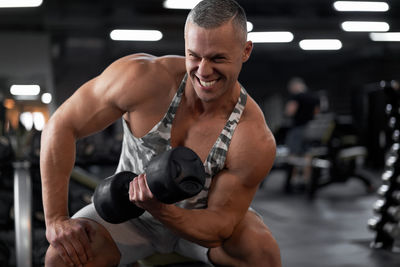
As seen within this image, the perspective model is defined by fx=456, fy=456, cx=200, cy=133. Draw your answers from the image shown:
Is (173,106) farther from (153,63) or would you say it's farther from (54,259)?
(54,259)

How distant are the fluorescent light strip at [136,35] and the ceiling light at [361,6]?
9.12ft

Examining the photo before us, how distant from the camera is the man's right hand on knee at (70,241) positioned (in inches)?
43.8

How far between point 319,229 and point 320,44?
5.90m

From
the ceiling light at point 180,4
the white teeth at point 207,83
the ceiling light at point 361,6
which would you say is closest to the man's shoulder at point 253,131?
the white teeth at point 207,83

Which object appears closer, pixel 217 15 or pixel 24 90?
pixel 217 15

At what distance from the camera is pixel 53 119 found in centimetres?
118

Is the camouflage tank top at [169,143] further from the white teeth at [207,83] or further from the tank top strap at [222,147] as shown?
the white teeth at [207,83]

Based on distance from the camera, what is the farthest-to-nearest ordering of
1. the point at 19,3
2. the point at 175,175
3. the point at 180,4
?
the point at 180,4 → the point at 19,3 → the point at 175,175

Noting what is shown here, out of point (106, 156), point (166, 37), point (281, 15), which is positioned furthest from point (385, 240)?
point (166, 37)

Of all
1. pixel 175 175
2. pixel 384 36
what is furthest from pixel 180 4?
pixel 175 175

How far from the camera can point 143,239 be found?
4.15 feet

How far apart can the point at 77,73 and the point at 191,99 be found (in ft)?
22.6

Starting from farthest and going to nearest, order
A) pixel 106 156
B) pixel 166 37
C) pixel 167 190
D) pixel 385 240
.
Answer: pixel 166 37 < pixel 106 156 < pixel 385 240 < pixel 167 190

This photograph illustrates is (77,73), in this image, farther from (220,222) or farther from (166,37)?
(220,222)
